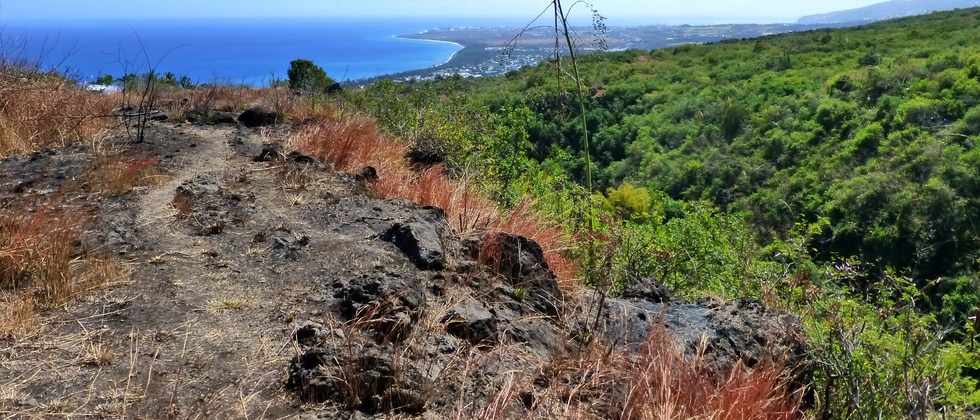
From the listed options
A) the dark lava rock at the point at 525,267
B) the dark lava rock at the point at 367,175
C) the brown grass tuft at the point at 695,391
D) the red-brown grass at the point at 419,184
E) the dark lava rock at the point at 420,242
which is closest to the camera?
the brown grass tuft at the point at 695,391

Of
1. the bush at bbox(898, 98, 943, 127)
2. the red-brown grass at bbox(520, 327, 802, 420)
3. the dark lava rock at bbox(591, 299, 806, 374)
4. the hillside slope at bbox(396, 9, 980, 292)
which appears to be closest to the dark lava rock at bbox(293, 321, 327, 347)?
the red-brown grass at bbox(520, 327, 802, 420)

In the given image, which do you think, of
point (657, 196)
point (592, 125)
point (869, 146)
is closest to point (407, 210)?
point (657, 196)

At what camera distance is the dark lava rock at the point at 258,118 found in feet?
25.6

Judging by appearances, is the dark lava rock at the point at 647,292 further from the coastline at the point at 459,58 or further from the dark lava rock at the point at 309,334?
the coastline at the point at 459,58

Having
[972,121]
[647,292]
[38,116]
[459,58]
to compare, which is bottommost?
[972,121]

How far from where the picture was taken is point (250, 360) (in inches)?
96.8

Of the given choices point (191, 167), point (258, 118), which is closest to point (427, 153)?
point (191, 167)

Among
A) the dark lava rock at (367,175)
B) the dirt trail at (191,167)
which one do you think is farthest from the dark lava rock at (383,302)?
the dark lava rock at (367,175)

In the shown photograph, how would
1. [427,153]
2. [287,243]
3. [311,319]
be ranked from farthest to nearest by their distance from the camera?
1. [427,153]
2. [287,243]
3. [311,319]

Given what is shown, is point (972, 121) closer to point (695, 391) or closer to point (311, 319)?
point (695, 391)

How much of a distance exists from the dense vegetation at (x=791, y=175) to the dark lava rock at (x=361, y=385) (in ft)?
3.68

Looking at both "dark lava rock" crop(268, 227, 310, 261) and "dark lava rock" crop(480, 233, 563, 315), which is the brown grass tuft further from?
"dark lava rock" crop(268, 227, 310, 261)

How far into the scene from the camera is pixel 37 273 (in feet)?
9.51

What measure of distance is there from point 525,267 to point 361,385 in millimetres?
1460
